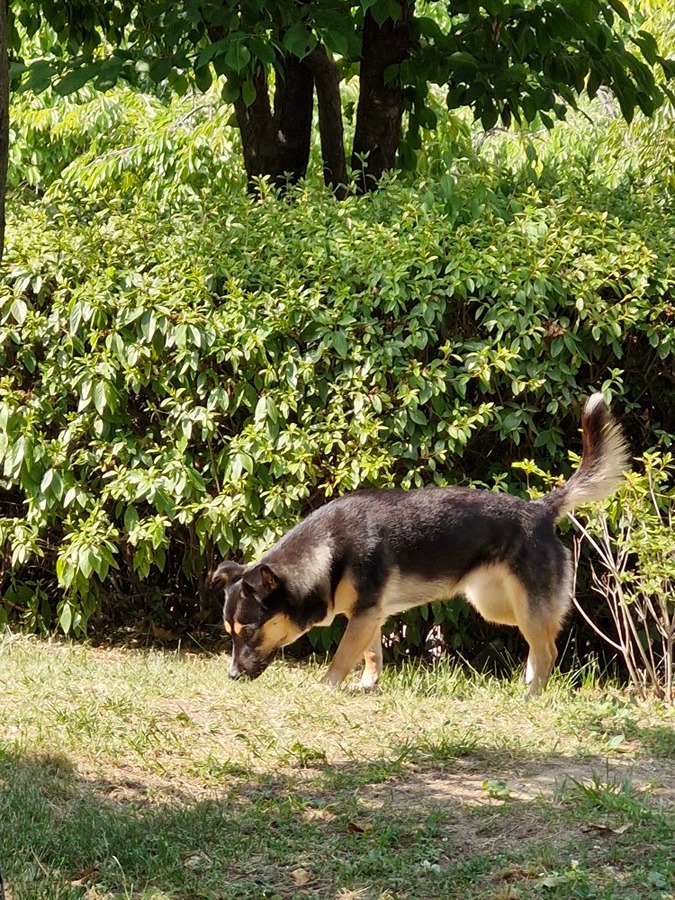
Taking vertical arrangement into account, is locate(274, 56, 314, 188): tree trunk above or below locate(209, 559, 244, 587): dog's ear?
above

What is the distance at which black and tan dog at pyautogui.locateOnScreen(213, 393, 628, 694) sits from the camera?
267 inches

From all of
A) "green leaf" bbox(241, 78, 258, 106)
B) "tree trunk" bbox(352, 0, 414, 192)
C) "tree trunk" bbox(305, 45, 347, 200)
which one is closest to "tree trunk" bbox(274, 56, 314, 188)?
"tree trunk" bbox(305, 45, 347, 200)

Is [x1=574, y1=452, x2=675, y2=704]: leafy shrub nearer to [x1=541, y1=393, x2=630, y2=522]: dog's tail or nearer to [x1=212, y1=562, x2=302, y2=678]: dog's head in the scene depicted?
[x1=541, y1=393, x2=630, y2=522]: dog's tail

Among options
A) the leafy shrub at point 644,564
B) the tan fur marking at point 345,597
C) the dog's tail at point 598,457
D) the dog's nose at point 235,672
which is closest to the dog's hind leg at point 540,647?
the leafy shrub at point 644,564

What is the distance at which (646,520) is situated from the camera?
6766 millimetres

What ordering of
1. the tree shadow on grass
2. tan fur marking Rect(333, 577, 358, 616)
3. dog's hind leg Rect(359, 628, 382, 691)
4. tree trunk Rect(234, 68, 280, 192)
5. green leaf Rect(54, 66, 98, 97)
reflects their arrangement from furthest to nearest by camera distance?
tree trunk Rect(234, 68, 280, 192) < green leaf Rect(54, 66, 98, 97) < dog's hind leg Rect(359, 628, 382, 691) < tan fur marking Rect(333, 577, 358, 616) < the tree shadow on grass

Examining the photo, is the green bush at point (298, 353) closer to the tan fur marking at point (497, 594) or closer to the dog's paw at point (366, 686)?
the tan fur marking at point (497, 594)

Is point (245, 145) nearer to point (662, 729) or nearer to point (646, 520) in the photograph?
point (646, 520)

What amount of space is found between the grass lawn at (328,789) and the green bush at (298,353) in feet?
4.18

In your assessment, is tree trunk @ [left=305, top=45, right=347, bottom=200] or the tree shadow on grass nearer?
the tree shadow on grass

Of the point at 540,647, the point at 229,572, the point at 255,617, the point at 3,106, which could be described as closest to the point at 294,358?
the point at 229,572

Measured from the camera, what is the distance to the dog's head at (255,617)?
6684 mm

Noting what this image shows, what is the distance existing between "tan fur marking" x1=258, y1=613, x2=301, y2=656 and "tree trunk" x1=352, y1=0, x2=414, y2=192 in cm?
388

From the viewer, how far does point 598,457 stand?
22.1 ft
